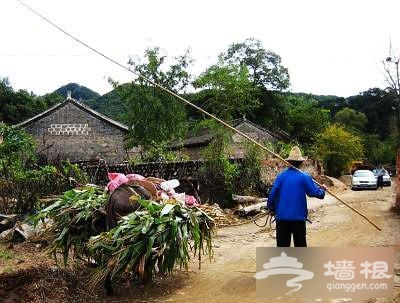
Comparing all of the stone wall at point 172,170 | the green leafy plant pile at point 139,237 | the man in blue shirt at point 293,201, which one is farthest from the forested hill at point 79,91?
the man in blue shirt at point 293,201

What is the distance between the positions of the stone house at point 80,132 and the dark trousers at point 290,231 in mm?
24865

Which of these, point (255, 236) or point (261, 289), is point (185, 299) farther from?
point (255, 236)

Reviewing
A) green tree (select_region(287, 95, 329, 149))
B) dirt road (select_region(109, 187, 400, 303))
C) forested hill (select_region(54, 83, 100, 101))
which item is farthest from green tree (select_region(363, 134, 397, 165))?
forested hill (select_region(54, 83, 100, 101))

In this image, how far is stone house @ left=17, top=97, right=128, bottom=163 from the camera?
29953 millimetres

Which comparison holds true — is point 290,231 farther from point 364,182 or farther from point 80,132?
point 80,132

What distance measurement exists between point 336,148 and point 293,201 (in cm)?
3167

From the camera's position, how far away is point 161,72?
2934cm

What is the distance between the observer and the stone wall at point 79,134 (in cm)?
2995

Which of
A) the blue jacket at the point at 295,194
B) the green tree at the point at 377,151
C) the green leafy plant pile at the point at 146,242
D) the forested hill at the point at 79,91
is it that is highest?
the forested hill at the point at 79,91

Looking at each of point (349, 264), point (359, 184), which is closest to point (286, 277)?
point (349, 264)

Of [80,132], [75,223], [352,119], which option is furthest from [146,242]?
[352,119]

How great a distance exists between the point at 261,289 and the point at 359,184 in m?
21.7

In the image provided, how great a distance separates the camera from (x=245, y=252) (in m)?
8.52

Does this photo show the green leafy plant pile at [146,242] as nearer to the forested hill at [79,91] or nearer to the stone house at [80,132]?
the stone house at [80,132]
